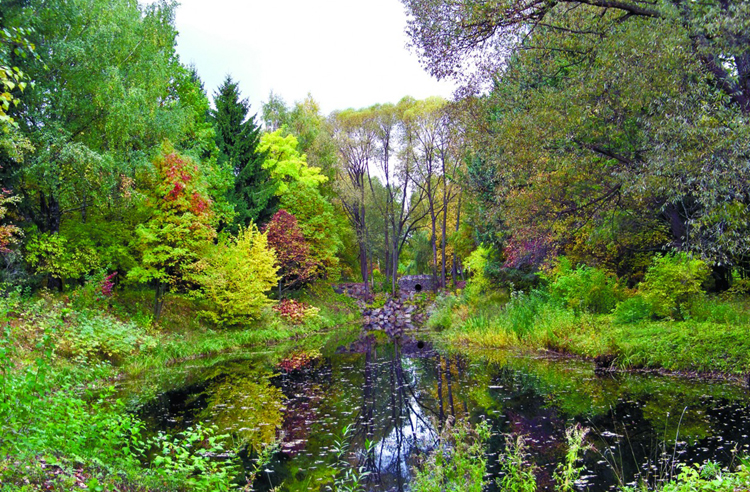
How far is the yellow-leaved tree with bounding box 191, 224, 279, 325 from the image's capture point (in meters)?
17.9

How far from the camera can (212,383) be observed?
11.5 metres

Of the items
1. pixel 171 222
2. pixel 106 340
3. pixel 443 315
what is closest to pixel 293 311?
pixel 443 315

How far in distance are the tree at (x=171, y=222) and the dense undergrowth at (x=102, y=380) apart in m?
1.77

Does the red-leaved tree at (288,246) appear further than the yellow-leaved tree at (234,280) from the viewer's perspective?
Yes

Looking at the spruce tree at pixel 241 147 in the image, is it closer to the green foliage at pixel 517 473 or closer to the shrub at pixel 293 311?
the shrub at pixel 293 311

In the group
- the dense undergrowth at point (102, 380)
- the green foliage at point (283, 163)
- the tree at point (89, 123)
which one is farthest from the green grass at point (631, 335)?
the green foliage at point (283, 163)

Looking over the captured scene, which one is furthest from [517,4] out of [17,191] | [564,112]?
[17,191]

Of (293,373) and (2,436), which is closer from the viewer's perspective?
(2,436)

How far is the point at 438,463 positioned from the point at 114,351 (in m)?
10.9

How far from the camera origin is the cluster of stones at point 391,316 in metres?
27.3

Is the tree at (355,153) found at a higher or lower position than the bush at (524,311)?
higher

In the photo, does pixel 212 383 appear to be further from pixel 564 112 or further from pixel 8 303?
pixel 564 112

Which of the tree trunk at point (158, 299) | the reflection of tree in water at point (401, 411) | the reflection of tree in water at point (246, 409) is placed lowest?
the reflection of tree in water at point (401, 411)

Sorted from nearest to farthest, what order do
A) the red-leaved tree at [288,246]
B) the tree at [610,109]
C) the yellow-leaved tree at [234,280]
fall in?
1. the tree at [610,109]
2. the yellow-leaved tree at [234,280]
3. the red-leaved tree at [288,246]
